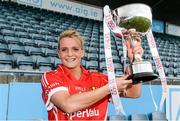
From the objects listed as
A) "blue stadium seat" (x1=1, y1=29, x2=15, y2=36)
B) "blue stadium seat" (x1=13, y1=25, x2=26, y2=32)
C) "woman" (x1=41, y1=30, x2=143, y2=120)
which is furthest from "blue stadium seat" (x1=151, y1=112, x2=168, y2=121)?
"blue stadium seat" (x1=13, y1=25, x2=26, y2=32)

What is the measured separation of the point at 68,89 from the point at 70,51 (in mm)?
172

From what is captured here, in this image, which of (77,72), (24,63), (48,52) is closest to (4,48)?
(24,63)

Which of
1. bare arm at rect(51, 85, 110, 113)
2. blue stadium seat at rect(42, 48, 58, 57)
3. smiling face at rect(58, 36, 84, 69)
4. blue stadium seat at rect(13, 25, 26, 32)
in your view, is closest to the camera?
bare arm at rect(51, 85, 110, 113)

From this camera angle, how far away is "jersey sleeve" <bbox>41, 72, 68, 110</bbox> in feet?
4.26

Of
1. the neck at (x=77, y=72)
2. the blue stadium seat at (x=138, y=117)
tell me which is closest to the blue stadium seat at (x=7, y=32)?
the blue stadium seat at (x=138, y=117)

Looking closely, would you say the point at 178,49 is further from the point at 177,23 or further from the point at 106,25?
the point at 106,25

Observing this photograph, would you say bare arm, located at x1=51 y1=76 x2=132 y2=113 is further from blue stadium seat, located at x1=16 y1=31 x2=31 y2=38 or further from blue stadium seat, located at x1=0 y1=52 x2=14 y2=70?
blue stadium seat, located at x1=16 y1=31 x2=31 y2=38

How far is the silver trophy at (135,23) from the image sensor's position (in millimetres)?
1261

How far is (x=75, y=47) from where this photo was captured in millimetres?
1306

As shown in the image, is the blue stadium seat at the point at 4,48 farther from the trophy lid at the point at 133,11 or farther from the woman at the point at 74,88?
the trophy lid at the point at 133,11

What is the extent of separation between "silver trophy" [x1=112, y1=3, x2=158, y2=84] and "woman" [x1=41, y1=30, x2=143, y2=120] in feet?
0.16

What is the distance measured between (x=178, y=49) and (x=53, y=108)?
10.0 m

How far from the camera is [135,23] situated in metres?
1.33

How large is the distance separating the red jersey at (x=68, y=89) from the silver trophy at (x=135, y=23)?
250mm
